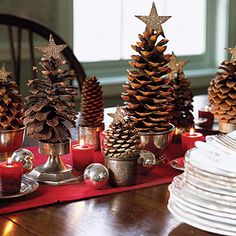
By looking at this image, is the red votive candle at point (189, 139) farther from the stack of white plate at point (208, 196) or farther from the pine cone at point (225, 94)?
the stack of white plate at point (208, 196)

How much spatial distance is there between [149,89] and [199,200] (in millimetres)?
475

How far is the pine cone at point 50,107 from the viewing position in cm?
129

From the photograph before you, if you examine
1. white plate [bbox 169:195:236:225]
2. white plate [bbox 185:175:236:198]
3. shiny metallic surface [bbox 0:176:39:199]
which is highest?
white plate [bbox 185:175:236:198]

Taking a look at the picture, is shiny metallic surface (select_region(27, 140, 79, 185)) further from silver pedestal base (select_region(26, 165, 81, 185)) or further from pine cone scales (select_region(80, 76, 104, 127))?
pine cone scales (select_region(80, 76, 104, 127))

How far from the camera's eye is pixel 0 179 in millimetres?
1188

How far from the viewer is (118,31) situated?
132 inches

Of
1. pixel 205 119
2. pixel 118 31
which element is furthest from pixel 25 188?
pixel 118 31

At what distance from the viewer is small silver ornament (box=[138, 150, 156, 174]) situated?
4.32 ft

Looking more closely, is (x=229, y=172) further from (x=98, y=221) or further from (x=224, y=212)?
(x=98, y=221)

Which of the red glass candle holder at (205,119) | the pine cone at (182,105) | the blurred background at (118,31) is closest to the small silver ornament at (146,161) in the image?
the pine cone at (182,105)

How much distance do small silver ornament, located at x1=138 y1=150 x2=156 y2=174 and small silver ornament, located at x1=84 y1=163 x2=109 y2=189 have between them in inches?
3.6

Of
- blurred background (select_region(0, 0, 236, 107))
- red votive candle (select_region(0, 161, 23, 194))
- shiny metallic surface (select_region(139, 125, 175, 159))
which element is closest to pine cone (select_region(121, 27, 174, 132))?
shiny metallic surface (select_region(139, 125, 175, 159))

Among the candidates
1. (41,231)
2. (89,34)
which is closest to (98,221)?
(41,231)

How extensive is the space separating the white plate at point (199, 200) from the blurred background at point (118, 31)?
1.87 metres
